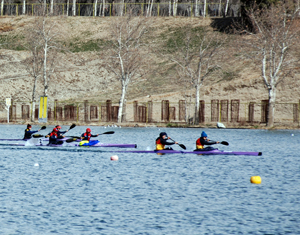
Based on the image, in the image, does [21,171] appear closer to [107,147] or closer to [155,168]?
[155,168]

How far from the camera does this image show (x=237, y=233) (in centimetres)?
1493

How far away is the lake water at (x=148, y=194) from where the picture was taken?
15.8 meters

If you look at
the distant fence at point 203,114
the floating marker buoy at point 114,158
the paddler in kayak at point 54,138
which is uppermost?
the distant fence at point 203,114

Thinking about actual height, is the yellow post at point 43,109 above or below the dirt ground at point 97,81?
below

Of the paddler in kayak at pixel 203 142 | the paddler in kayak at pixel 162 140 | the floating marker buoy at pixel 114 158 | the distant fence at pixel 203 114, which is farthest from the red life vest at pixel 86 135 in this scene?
the distant fence at pixel 203 114

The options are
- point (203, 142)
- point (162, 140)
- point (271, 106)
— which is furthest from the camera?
point (271, 106)

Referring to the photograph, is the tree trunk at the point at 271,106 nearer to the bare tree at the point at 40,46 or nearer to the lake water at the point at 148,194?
the lake water at the point at 148,194

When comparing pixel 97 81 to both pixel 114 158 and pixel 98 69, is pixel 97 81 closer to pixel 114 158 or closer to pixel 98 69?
pixel 98 69

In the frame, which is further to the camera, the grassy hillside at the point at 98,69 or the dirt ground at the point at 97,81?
the grassy hillside at the point at 98,69

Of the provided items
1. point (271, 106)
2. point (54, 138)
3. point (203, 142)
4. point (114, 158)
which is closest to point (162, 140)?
point (203, 142)

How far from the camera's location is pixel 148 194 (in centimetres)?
2055

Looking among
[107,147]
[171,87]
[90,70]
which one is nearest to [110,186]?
[107,147]

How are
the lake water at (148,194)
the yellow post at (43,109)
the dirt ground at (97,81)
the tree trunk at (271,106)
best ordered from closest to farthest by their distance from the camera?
the lake water at (148,194)
the tree trunk at (271,106)
the yellow post at (43,109)
the dirt ground at (97,81)

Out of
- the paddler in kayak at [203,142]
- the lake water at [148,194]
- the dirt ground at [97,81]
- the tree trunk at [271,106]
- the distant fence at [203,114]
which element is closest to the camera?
the lake water at [148,194]
